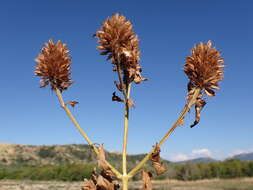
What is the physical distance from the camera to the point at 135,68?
257cm

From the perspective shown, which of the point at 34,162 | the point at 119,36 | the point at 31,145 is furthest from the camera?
the point at 31,145

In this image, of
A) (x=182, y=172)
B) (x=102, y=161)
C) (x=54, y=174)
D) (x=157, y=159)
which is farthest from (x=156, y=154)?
(x=54, y=174)

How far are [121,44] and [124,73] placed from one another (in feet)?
0.80

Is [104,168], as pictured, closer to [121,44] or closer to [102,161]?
[102,161]

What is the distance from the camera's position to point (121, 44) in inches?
95.7

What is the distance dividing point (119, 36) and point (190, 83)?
0.62 metres

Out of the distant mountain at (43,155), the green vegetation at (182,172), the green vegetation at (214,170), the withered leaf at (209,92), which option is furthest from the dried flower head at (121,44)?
the distant mountain at (43,155)

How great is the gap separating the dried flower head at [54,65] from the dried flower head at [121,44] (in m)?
0.28

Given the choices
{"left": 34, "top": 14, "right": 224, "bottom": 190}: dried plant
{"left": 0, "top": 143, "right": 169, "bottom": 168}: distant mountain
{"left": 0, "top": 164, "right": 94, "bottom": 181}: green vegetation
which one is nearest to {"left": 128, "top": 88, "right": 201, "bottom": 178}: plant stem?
{"left": 34, "top": 14, "right": 224, "bottom": 190}: dried plant

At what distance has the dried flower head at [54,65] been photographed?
Answer: 2477mm

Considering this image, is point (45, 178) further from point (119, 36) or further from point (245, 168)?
point (119, 36)

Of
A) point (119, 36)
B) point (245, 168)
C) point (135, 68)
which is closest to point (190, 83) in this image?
point (135, 68)

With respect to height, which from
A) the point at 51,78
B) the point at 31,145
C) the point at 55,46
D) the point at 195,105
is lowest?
the point at 195,105

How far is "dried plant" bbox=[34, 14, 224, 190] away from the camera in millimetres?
2377
